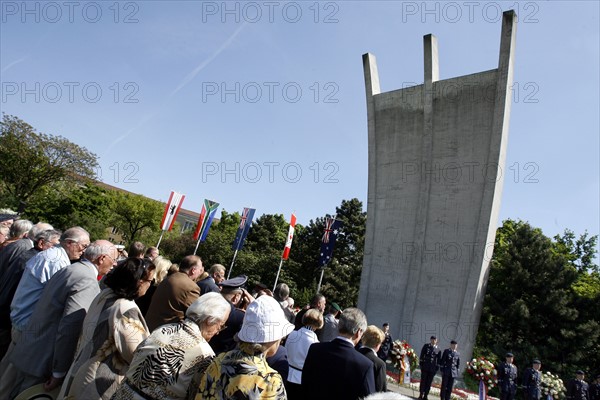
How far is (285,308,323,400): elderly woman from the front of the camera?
4134 mm

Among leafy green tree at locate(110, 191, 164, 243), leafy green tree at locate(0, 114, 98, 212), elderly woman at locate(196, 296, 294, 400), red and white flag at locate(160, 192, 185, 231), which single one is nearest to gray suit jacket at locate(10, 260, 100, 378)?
elderly woman at locate(196, 296, 294, 400)

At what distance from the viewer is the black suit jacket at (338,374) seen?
3.00 m

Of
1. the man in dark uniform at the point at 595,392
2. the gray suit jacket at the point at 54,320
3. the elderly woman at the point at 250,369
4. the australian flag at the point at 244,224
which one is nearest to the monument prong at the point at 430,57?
the man in dark uniform at the point at 595,392

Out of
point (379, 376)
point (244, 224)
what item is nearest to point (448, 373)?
point (379, 376)

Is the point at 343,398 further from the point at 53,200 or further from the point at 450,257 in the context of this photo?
the point at 53,200

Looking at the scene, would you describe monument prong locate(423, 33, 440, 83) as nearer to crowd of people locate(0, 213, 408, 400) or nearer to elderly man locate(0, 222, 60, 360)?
crowd of people locate(0, 213, 408, 400)

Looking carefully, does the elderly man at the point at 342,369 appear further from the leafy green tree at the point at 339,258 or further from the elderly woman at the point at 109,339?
the leafy green tree at the point at 339,258

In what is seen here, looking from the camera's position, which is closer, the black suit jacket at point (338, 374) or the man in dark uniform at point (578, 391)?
the black suit jacket at point (338, 374)

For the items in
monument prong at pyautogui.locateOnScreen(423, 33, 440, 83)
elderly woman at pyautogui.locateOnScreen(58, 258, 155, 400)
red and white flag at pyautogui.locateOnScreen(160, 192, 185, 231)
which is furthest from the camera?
red and white flag at pyautogui.locateOnScreen(160, 192, 185, 231)

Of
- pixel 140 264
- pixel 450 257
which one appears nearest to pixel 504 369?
pixel 450 257

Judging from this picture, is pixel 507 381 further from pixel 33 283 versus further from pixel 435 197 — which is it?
pixel 33 283

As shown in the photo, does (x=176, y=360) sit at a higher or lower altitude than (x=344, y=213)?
lower

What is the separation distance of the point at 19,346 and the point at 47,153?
44.1 metres

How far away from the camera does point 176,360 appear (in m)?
2.35
